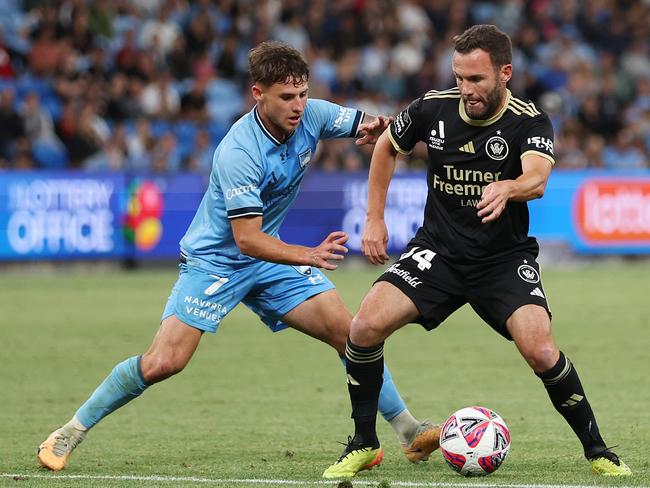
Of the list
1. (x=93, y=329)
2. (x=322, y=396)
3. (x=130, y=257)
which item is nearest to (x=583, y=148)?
(x=130, y=257)

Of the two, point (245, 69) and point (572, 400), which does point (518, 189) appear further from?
point (245, 69)

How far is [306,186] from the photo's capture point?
769 inches

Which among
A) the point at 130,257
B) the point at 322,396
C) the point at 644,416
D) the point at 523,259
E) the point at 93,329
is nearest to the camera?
the point at 523,259

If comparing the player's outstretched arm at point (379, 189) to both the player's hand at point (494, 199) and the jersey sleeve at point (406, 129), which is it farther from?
the player's hand at point (494, 199)

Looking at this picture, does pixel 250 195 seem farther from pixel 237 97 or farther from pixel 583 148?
pixel 583 148

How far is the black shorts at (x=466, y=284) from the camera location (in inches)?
257

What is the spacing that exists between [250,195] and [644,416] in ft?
10.7

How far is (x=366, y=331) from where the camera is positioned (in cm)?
660

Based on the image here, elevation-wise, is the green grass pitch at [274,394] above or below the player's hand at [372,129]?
below

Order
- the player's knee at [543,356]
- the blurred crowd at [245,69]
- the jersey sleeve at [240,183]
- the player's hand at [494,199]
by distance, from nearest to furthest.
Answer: the player's hand at [494,199] → the player's knee at [543,356] → the jersey sleeve at [240,183] → the blurred crowd at [245,69]

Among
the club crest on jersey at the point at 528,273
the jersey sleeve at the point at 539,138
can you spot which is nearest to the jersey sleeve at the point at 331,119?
the jersey sleeve at the point at 539,138

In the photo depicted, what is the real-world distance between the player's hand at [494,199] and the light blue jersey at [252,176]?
1236mm

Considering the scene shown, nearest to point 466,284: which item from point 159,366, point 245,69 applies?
point 159,366

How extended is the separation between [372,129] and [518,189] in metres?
1.34
